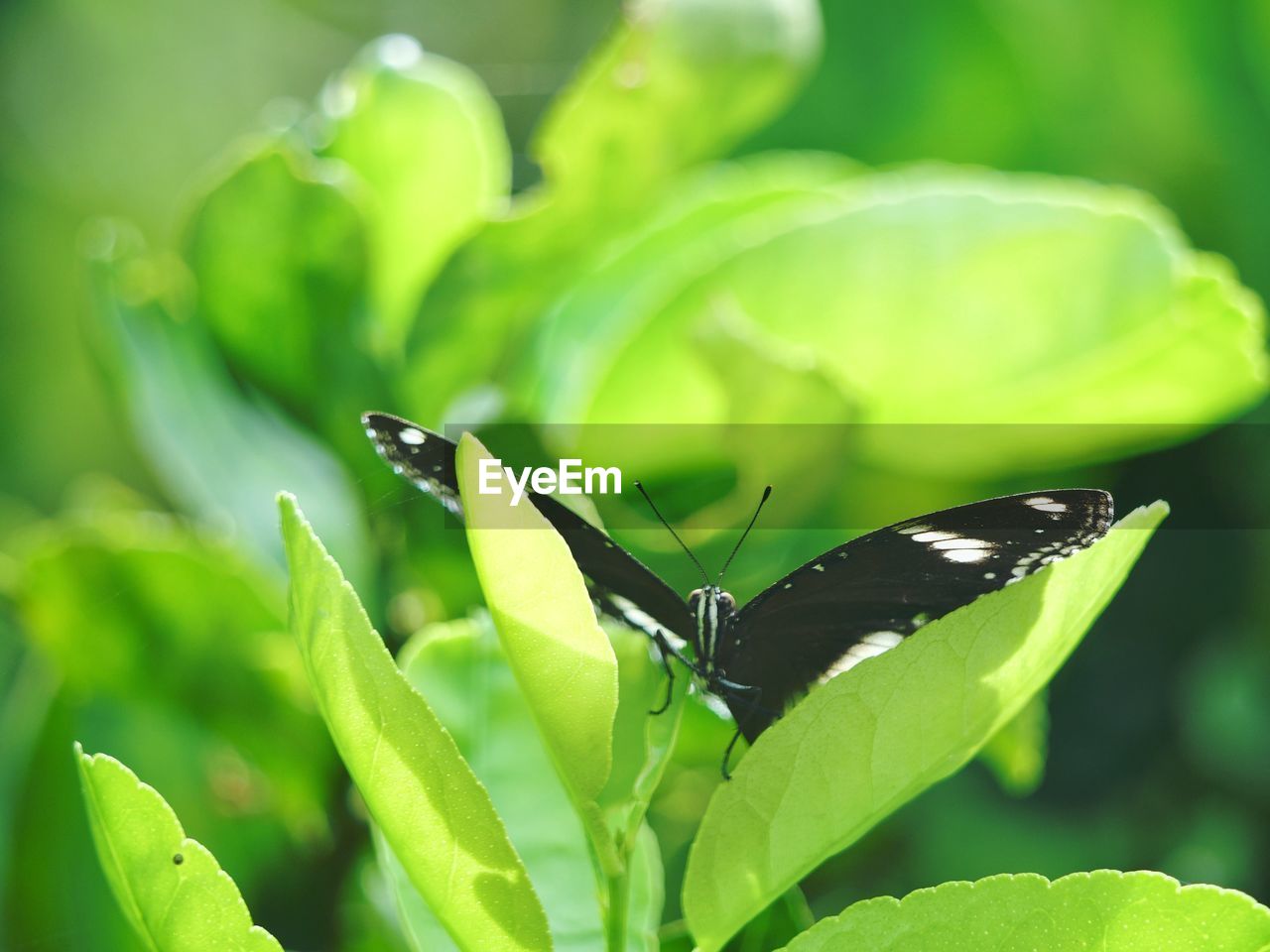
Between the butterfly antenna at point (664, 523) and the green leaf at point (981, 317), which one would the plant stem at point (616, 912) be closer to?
the butterfly antenna at point (664, 523)

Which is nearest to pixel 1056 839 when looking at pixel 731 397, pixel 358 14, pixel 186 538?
pixel 731 397

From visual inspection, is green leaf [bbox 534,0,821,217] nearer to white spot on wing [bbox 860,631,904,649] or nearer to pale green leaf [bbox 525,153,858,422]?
pale green leaf [bbox 525,153,858,422]

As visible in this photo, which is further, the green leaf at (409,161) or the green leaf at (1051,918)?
the green leaf at (409,161)

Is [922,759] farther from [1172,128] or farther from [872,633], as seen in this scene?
[1172,128]

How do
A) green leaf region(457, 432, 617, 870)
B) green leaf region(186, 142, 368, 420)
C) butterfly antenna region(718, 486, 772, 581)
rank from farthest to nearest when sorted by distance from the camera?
green leaf region(186, 142, 368, 420) < butterfly antenna region(718, 486, 772, 581) < green leaf region(457, 432, 617, 870)

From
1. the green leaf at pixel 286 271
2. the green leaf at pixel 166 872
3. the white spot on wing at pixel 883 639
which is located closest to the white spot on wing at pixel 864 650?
the white spot on wing at pixel 883 639

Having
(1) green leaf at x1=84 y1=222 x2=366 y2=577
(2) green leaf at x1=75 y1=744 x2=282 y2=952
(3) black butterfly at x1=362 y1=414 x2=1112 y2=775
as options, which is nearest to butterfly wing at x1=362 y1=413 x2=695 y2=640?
(3) black butterfly at x1=362 y1=414 x2=1112 y2=775
